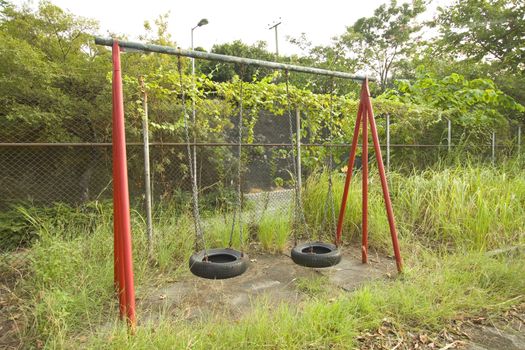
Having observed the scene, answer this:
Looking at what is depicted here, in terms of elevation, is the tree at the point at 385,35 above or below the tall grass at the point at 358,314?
above

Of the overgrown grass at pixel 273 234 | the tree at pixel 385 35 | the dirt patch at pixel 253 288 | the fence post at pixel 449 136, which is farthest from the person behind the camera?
the tree at pixel 385 35

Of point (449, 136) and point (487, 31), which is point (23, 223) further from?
point (487, 31)

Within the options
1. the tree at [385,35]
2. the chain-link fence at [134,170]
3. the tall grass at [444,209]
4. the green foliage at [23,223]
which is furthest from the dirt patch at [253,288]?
the tree at [385,35]

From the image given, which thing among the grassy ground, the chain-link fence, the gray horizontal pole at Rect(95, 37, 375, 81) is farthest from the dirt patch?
the gray horizontal pole at Rect(95, 37, 375, 81)

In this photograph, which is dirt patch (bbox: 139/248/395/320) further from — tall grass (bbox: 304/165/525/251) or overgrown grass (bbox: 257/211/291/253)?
tall grass (bbox: 304/165/525/251)

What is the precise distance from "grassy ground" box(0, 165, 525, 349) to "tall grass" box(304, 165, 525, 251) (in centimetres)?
1

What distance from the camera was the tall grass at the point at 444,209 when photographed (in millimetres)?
3623

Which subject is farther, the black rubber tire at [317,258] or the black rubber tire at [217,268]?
the black rubber tire at [317,258]

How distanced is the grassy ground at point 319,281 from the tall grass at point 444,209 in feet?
0.05

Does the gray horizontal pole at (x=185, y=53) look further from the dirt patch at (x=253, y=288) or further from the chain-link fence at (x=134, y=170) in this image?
the dirt patch at (x=253, y=288)

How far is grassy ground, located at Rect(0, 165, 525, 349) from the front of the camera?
1.84m

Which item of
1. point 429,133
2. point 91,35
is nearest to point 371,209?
point 429,133

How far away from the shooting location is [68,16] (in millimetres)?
4523

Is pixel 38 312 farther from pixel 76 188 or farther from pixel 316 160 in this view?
pixel 316 160
